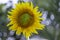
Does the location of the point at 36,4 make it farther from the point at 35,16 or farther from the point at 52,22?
the point at 35,16

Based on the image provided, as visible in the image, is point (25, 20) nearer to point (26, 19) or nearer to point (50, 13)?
point (26, 19)

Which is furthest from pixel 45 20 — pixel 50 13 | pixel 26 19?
pixel 26 19

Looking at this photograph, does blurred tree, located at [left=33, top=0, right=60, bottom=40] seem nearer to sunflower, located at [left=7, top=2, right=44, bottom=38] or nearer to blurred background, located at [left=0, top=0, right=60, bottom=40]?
blurred background, located at [left=0, top=0, right=60, bottom=40]

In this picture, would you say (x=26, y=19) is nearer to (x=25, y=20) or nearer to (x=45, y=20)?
(x=25, y=20)

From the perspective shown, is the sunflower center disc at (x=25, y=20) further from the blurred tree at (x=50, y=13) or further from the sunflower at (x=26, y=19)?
the blurred tree at (x=50, y=13)

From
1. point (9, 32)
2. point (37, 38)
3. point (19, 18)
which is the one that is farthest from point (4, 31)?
point (19, 18)

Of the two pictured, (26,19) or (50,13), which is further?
(50,13)

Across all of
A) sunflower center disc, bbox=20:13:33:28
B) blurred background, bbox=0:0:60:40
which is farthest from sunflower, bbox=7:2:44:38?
blurred background, bbox=0:0:60:40
